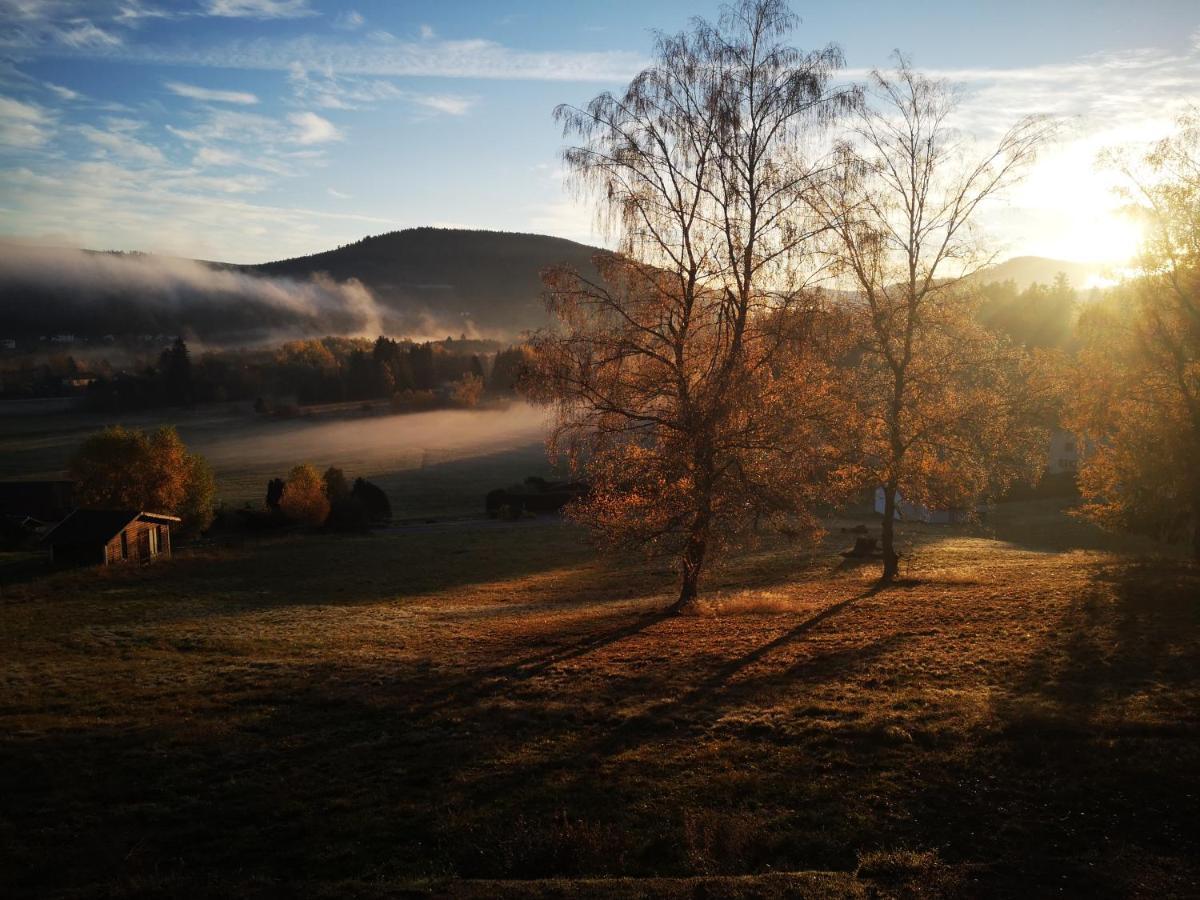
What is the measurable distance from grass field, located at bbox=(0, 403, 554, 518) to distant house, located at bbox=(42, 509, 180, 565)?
2292cm

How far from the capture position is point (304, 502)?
60.9 metres

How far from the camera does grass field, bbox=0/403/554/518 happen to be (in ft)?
268

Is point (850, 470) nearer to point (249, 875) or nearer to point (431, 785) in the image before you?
point (431, 785)

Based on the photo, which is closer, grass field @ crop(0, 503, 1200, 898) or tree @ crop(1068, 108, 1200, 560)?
grass field @ crop(0, 503, 1200, 898)

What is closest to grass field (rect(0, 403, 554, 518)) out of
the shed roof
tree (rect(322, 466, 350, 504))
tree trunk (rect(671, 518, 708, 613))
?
tree (rect(322, 466, 350, 504))

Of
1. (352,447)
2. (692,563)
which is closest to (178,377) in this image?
(352,447)

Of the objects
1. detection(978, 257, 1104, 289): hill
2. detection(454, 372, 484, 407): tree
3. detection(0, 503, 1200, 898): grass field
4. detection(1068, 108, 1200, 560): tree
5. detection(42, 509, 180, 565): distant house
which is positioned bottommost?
detection(42, 509, 180, 565): distant house

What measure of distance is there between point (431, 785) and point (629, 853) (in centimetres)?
359

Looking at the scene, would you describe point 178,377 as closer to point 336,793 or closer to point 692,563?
point 692,563

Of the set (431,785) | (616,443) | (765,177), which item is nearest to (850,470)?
(616,443)

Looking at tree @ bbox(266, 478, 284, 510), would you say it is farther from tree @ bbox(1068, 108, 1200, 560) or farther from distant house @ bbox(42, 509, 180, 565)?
tree @ bbox(1068, 108, 1200, 560)

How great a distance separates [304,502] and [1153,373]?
5580cm

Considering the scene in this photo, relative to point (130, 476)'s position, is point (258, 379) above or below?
above

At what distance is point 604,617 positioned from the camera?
22797mm
